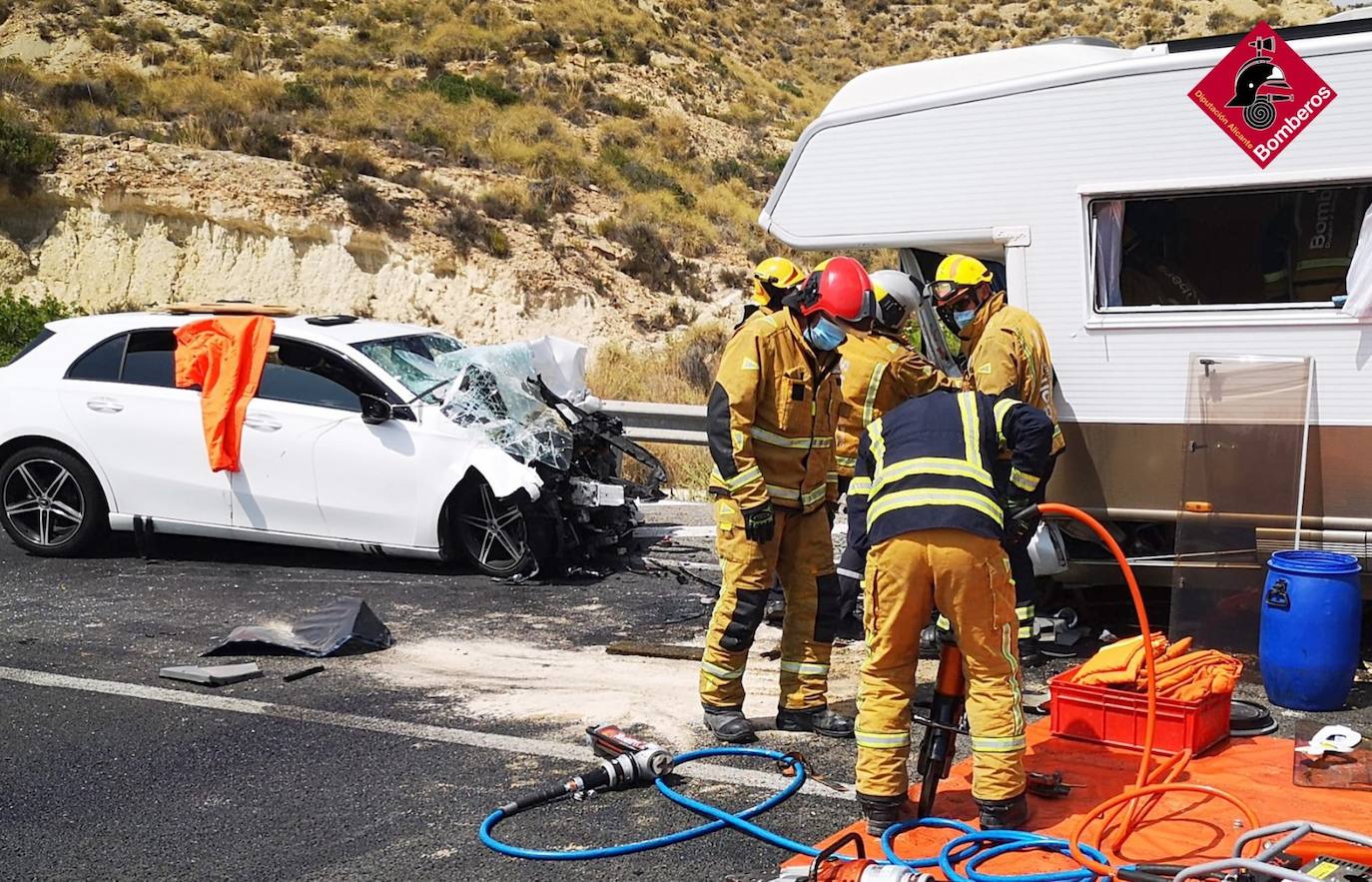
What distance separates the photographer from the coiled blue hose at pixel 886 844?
13.4 ft

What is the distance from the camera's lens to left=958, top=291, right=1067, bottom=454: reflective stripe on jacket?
21.5 feet

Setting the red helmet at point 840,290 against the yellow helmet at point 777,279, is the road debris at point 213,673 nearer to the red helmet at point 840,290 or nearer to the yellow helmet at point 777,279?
the yellow helmet at point 777,279

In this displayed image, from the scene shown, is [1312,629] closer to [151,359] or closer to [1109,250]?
[1109,250]

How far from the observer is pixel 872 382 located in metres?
6.49

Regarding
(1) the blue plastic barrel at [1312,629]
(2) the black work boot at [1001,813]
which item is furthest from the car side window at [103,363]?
(1) the blue plastic barrel at [1312,629]

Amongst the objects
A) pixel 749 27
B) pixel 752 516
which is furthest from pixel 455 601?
pixel 749 27

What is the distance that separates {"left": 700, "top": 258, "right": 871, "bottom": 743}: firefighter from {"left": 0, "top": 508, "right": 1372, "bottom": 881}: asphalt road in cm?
23

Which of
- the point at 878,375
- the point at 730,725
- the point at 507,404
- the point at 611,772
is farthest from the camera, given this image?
the point at 507,404

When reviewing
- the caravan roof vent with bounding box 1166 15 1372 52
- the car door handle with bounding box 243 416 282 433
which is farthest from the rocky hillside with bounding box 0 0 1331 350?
the caravan roof vent with bounding box 1166 15 1372 52

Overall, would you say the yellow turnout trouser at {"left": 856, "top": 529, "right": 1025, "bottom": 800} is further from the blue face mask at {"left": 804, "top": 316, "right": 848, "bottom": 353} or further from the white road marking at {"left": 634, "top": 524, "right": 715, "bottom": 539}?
the white road marking at {"left": 634, "top": 524, "right": 715, "bottom": 539}

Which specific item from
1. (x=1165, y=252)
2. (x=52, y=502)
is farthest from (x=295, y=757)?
(x=1165, y=252)

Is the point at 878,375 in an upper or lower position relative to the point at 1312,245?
lower

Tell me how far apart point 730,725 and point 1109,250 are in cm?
315

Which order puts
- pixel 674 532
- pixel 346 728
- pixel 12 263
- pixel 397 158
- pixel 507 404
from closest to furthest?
1. pixel 346 728
2. pixel 507 404
3. pixel 674 532
4. pixel 12 263
5. pixel 397 158
